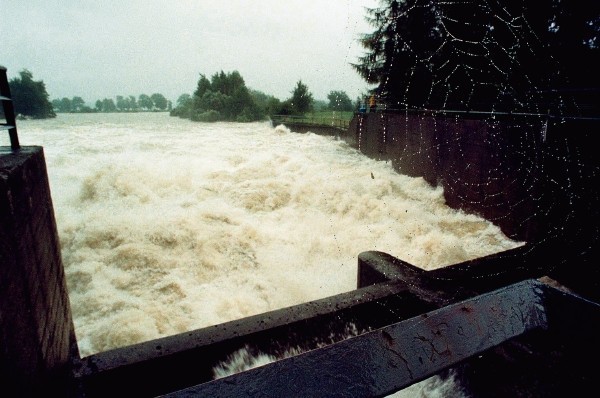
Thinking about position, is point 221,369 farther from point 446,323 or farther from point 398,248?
point 398,248

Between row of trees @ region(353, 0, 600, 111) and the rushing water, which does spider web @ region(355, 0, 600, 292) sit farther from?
the rushing water

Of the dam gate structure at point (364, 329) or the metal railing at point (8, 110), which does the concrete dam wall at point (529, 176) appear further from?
the metal railing at point (8, 110)

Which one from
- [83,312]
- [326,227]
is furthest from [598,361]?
[326,227]

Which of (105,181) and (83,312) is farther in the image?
(105,181)

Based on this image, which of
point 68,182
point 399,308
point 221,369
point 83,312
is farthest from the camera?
point 68,182

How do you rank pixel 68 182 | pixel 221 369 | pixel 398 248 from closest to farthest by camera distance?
pixel 221 369
pixel 398 248
pixel 68 182

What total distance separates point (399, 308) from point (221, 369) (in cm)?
232

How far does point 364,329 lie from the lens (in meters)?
4.18

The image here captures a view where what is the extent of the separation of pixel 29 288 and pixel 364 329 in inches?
136

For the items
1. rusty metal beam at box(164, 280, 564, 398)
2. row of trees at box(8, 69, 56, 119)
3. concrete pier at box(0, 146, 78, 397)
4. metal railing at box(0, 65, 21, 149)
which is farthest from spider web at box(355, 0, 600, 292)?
row of trees at box(8, 69, 56, 119)

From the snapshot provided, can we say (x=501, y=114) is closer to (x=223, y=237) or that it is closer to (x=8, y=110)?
(x=223, y=237)

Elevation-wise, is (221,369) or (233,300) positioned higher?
(221,369)

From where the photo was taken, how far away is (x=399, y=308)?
432 centimetres

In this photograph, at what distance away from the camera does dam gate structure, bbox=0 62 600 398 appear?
132 cm
